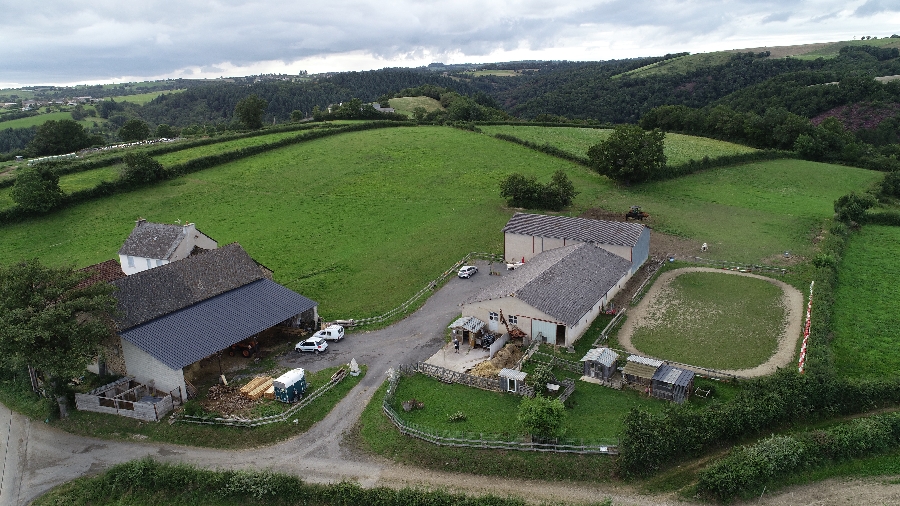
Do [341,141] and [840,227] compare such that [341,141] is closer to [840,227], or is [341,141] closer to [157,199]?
[157,199]

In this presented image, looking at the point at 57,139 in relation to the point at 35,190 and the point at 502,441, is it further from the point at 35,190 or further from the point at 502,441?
the point at 502,441

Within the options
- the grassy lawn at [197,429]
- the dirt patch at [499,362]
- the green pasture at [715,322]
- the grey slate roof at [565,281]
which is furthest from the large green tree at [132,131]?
the green pasture at [715,322]

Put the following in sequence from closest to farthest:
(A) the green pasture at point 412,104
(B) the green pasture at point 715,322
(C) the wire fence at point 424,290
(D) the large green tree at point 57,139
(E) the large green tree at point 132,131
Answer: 1. (B) the green pasture at point 715,322
2. (C) the wire fence at point 424,290
3. (D) the large green tree at point 57,139
4. (E) the large green tree at point 132,131
5. (A) the green pasture at point 412,104

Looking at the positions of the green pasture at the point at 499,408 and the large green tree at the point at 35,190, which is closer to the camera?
the green pasture at the point at 499,408

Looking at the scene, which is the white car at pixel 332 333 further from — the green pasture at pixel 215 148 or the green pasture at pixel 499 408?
the green pasture at pixel 215 148

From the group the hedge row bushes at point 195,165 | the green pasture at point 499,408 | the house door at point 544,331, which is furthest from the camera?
the hedge row bushes at point 195,165

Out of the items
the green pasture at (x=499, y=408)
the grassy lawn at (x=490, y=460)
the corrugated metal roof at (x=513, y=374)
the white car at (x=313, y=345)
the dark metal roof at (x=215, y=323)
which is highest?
the dark metal roof at (x=215, y=323)
